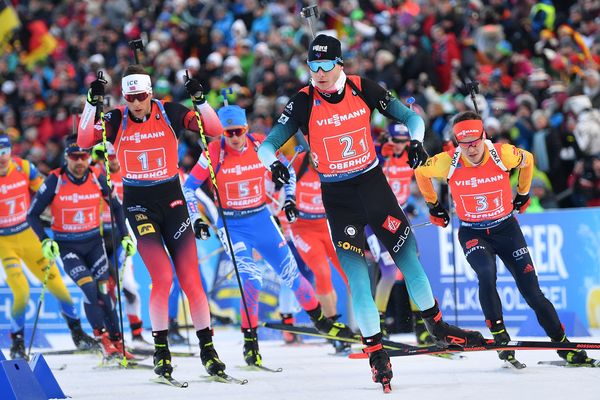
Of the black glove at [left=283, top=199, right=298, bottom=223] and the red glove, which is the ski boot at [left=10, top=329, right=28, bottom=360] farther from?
the red glove

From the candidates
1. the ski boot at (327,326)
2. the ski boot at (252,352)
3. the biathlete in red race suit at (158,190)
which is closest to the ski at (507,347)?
the biathlete in red race suit at (158,190)

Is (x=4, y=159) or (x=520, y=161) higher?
(x=4, y=159)

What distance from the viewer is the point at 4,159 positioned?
1280 cm

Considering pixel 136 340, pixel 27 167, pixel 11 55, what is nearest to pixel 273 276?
pixel 136 340

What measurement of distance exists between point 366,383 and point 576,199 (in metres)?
6.63

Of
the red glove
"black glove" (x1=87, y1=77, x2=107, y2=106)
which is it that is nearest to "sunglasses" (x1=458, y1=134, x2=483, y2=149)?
the red glove

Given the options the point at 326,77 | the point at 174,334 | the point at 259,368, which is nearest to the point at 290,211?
the point at 259,368

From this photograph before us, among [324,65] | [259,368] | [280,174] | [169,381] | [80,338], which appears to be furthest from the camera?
[80,338]

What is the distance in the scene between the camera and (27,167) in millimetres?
13117

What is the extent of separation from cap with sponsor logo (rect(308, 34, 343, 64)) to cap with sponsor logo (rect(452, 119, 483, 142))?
1.53 metres

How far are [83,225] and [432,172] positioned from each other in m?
4.56

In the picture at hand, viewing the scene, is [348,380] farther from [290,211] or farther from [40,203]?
[40,203]

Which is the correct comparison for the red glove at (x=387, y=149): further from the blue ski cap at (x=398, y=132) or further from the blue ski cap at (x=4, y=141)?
the blue ski cap at (x=4, y=141)

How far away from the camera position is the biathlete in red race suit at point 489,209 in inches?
364
